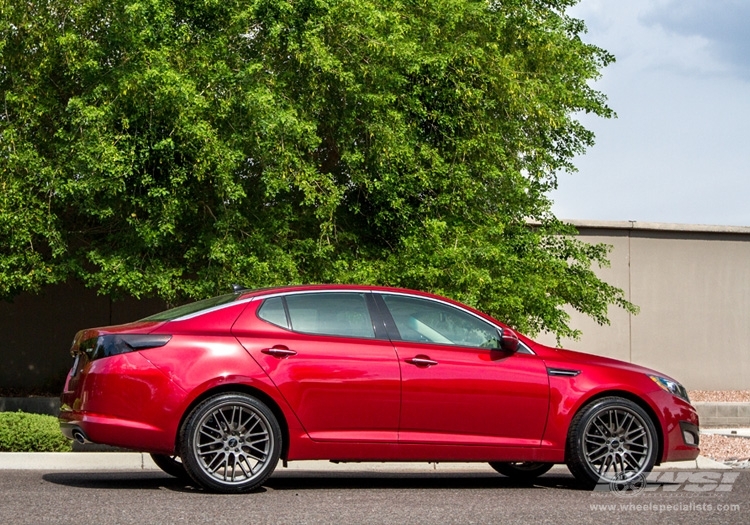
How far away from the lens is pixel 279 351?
27.7ft

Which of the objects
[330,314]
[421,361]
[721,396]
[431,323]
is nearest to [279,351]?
[330,314]

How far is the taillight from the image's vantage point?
8234 millimetres

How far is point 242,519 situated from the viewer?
7008 millimetres

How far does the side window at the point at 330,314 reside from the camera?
8.76 metres

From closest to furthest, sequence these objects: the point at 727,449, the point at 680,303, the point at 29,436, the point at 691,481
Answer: the point at 691,481, the point at 29,436, the point at 727,449, the point at 680,303

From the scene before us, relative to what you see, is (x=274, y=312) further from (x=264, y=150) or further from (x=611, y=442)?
(x=264, y=150)

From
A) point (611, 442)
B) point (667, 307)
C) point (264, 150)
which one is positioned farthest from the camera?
point (667, 307)

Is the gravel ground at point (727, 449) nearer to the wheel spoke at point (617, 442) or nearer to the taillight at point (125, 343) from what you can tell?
the wheel spoke at point (617, 442)

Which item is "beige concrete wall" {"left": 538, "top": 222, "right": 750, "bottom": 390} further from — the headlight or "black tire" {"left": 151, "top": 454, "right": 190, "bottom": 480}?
"black tire" {"left": 151, "top": 454, "right": 190, "bottom": 480}

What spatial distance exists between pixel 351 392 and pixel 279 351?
650mm

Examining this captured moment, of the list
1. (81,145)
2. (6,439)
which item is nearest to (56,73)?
(81,145)

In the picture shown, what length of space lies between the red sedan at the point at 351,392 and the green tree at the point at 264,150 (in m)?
5.79

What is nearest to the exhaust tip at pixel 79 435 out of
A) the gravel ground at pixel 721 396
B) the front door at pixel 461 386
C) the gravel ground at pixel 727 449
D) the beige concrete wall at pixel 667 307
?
the front door at pixel 461 386

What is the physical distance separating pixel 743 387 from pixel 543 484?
46.8ft
